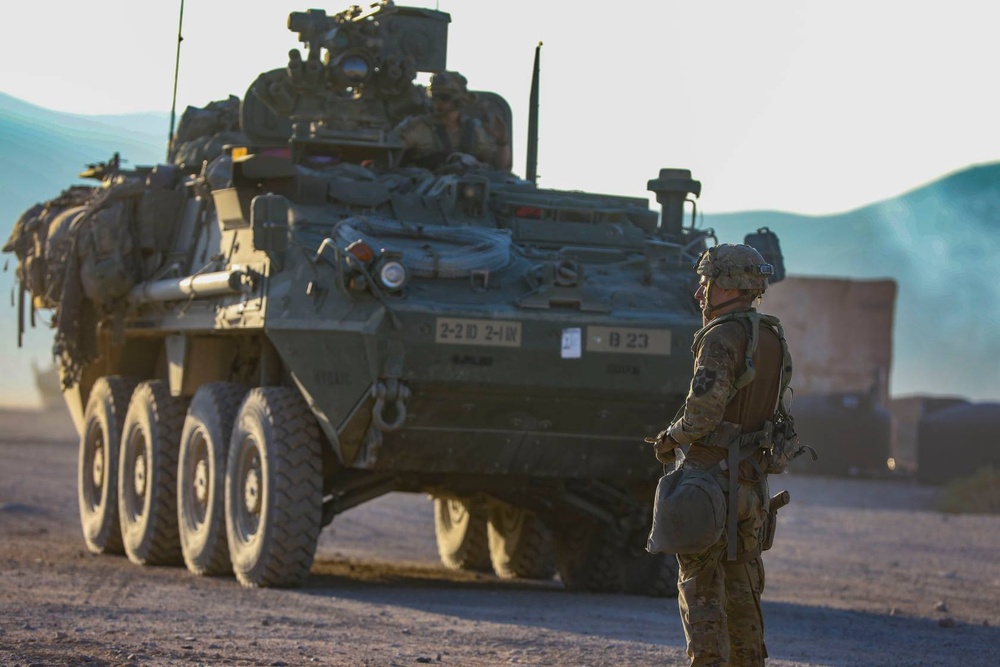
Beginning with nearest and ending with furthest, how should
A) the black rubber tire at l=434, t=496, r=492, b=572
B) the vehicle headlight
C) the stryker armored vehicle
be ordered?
the vehicle headlight
the stryker armored vehicle
the black rubber tire at l=434, t=496, r=492, b=572

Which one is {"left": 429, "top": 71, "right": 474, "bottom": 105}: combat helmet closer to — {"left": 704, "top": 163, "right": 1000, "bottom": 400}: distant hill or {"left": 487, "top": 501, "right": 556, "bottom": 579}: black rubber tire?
{"left": 487, "top": 501, "right": 556, "bottom": 579}: black rubber tire

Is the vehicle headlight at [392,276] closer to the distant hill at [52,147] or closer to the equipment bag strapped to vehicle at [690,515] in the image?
the distant hill at [52,147]

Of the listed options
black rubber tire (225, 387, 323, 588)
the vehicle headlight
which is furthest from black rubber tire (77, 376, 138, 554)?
the vehicle headlight

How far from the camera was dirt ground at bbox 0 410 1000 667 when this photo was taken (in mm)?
8773

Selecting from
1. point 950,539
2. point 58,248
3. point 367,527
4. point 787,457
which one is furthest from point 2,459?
point 787,457

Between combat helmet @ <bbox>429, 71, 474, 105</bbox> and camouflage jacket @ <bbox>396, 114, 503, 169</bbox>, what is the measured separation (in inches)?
5.7

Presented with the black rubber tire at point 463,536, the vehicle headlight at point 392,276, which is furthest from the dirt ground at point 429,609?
the vehicle headlight at point 392,276

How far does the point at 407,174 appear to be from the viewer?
1306 centimetres

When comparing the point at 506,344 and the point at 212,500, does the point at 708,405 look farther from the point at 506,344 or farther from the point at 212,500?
the point at 212,500

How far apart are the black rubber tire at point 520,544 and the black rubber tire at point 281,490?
9.10ft

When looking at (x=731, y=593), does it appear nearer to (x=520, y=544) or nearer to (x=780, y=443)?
(x=780, y=443)

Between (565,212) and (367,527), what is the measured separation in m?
6.55

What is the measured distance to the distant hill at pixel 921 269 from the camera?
7475 cm

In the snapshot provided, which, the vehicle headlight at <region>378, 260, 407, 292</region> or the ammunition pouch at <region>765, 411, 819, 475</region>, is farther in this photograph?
the vehicle headlight at <region>378, 260, 407, 292</region>
